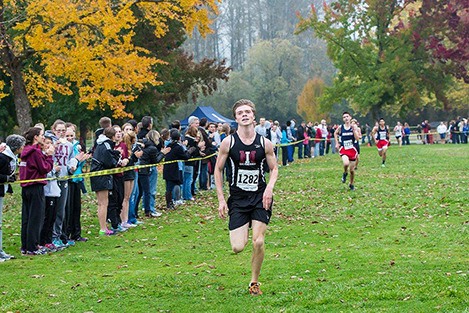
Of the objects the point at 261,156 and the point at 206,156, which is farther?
the point at 206,156

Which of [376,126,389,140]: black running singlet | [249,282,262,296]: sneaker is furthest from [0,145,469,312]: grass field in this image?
[376,126,389,140]: black running singlet

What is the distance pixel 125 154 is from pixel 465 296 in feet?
29.4

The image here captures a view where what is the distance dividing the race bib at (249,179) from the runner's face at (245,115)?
0.57m

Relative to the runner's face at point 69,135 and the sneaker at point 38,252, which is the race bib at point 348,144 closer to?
the runner's face at point 69,135

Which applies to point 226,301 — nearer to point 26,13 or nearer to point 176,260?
point 176,260

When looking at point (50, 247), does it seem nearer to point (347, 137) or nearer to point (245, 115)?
point (245, 115)

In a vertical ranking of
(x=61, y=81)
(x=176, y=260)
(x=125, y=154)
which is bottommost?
(x=176, y=260)

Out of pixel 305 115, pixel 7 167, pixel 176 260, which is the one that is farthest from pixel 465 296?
pixel 305 115

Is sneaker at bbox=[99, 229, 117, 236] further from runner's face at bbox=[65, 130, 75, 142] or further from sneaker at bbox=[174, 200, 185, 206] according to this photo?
sneaker at bbox=[174, 200, 185, 206]

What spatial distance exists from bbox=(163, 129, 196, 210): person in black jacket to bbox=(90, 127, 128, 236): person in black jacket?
3900mm

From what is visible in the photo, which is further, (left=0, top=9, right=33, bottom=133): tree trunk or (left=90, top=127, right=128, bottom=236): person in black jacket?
(left=0, top=9, right=33, bottom=133): tree trunk

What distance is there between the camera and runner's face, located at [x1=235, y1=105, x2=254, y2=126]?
29.3 ft

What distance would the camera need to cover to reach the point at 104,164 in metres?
14.3

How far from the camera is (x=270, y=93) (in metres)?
79.0
